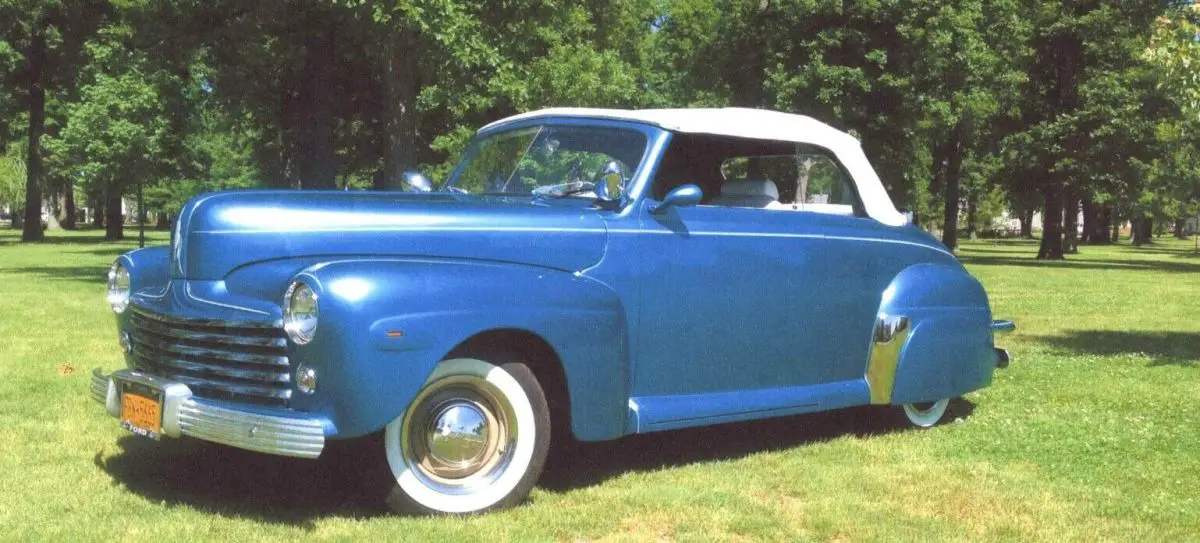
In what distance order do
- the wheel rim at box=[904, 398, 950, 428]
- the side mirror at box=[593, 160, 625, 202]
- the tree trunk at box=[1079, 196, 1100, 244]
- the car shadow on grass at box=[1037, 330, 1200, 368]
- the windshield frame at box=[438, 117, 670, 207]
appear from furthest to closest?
the tree trunk at box=[1079, 196, 1100, 244] < the car shadow on grass at box=[1037, 330, 1200, 368] < the wheel rim at box=[904, 398, 950, 428] < the windshield frame at box=[438, 117, 670, 207] < the side mirror at box=[593, 160, 625, 202]

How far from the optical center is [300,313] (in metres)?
4.62

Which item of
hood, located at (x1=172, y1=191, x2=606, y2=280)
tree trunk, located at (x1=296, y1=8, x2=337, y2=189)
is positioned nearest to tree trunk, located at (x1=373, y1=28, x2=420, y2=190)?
tree trunk, located at (x1=296, y1=8, x2=337, y2=189)

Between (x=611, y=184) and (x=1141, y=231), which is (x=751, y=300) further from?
(x=1141, y=231)

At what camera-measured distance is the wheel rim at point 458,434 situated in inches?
195

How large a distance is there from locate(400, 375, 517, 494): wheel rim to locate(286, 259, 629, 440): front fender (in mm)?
258

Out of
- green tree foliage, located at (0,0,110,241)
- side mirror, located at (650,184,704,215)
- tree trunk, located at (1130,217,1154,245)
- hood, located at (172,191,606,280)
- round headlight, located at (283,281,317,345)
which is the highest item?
green tree foliage, located at (0,0,110,241)

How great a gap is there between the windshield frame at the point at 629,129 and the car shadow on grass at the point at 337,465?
1.44 metres

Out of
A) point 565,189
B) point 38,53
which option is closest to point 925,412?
point 565,189

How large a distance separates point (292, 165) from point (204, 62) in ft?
29.8

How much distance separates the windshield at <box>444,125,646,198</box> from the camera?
6.03 m

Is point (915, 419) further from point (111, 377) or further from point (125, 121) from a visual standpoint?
point (125, 121)

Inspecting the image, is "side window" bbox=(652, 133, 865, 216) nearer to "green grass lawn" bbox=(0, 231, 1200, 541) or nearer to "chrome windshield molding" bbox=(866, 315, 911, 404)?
"chrome windshield molding" bbox=(866, 315, 911, 404)

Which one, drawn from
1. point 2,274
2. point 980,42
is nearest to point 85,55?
point 2,274

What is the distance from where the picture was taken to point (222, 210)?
5.06 m
